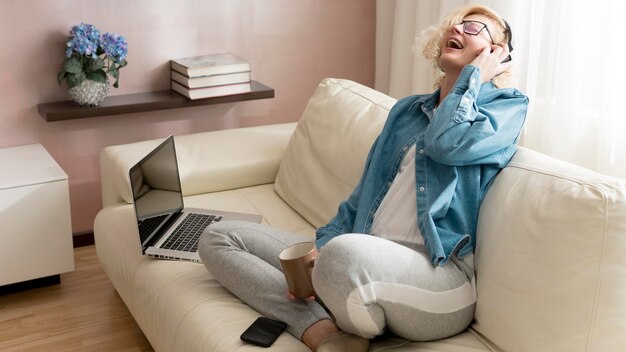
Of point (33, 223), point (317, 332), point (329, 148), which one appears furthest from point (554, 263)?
point (33, 223)

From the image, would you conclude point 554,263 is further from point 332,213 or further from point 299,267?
point 332,213

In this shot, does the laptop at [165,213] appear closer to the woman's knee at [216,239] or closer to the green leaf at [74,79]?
the woman's knee at [216,239]

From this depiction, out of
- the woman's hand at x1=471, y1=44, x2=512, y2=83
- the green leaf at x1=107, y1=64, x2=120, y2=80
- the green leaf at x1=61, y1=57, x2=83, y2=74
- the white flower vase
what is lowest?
the white flower vase

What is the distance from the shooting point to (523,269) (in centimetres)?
180

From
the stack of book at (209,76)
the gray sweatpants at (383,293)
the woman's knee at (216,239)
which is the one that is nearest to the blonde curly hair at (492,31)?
the gray sweatpants at (383,293)

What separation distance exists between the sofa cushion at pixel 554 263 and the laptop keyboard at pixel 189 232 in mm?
967

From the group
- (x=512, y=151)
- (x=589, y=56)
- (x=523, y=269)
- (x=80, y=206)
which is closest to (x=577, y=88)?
(x=589, y=56)

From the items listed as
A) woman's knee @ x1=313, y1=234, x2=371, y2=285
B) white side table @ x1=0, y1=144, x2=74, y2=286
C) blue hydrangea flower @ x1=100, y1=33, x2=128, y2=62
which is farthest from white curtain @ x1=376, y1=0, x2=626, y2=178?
white side table @ x1=0, y1=144, x2=74, y2=286

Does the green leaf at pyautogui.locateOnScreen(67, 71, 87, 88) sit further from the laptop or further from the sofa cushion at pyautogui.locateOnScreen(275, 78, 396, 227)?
the sofa cushion at pyautogui.locateOnScreen(275, 78, 396, 227)

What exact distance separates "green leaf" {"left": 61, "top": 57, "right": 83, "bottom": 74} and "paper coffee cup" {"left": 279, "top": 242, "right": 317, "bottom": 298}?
159 cm

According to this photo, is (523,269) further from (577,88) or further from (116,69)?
(116,69)

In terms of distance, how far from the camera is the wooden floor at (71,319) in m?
2.74

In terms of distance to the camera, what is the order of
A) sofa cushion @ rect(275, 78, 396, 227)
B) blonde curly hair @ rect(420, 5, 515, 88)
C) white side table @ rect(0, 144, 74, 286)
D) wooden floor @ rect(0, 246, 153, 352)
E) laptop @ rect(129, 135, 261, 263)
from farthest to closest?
1. white side table @ rect(0, 144, 74, 286)
2. wooden floor @ rect(0, 246, 153, 352)
3. sofa cushion @ rect(275, 78, 396, 227)
4. laptop @ rect(129, 135, 261, 263)
5. blonde curly hair @ rect(420, 5, 515, 88)

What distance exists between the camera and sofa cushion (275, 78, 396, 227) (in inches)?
102
